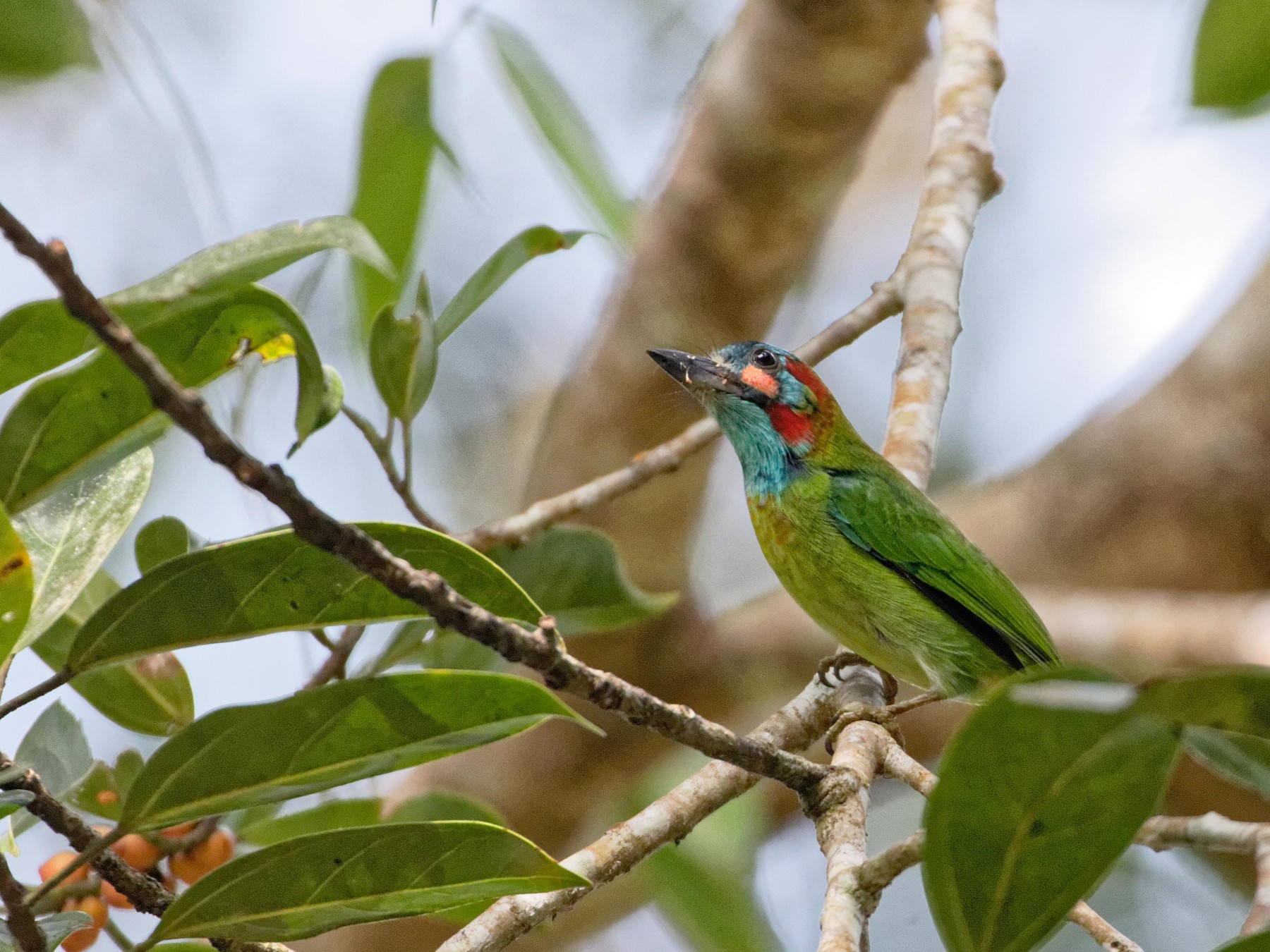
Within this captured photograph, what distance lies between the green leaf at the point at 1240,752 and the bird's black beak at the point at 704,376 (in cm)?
250

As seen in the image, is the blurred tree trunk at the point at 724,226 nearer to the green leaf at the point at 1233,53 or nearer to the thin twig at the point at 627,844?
the green leaf at the point at 1233,53

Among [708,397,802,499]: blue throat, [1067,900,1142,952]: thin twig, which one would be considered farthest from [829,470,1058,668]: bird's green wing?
[1067,900,1142,952]: thin twig

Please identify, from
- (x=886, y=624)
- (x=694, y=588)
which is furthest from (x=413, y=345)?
(x=694, y=588)

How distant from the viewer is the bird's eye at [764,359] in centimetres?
366

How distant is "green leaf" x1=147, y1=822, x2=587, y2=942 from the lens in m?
1.46

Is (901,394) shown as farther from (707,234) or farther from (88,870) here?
(88,870)

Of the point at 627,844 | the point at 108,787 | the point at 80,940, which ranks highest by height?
the point at 108,787

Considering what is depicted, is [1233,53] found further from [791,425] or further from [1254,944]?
[1254,944]

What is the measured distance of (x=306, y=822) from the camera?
2586mm

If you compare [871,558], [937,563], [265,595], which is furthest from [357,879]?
[937,563]

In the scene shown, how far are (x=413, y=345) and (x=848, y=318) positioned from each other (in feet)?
5.15

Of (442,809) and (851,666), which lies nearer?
(442,809)

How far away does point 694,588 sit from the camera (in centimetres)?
522

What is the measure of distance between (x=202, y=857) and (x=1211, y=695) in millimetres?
1984
